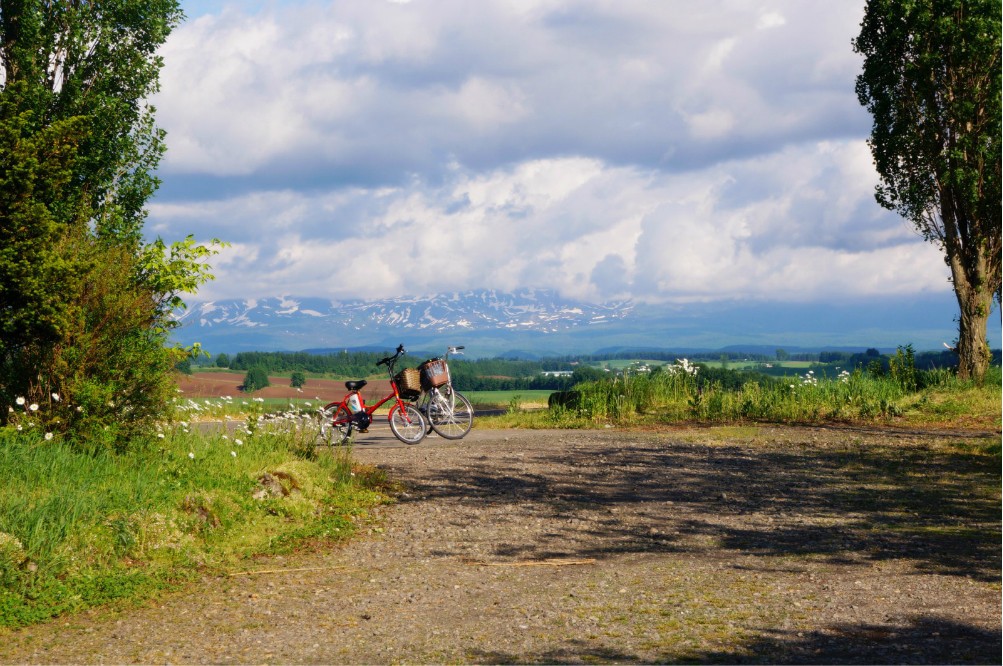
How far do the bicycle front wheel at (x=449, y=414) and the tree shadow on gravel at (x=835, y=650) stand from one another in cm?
936

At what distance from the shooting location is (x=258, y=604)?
6.57m

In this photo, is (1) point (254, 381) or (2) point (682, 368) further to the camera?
(1) point (254, 381)

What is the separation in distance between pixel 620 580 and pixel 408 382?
7760 millimetres

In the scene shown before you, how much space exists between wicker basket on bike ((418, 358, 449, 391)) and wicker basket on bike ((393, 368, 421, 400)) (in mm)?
102

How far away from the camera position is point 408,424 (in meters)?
14.4

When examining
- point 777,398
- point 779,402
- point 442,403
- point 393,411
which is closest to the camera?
point 393,411

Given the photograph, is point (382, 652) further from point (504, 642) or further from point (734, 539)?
point (734, 539)

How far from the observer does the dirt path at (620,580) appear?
5488 mm

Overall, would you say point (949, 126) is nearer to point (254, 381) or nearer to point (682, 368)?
point (682, 368)

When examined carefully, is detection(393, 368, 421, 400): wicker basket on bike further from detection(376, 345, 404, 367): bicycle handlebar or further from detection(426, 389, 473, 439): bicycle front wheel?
detection(426, 389, 473, 439): bicycle front wheel

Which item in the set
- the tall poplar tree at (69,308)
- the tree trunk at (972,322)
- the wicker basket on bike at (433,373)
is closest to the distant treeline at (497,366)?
the tree trunk at (972,322)

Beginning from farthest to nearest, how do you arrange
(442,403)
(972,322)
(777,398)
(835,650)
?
(972,322), (777,398), (442,403), (835,650)

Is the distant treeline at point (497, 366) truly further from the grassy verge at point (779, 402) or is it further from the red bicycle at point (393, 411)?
the red bicycle at point (393, 411)

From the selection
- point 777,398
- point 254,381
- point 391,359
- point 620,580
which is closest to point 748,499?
point 620,580
